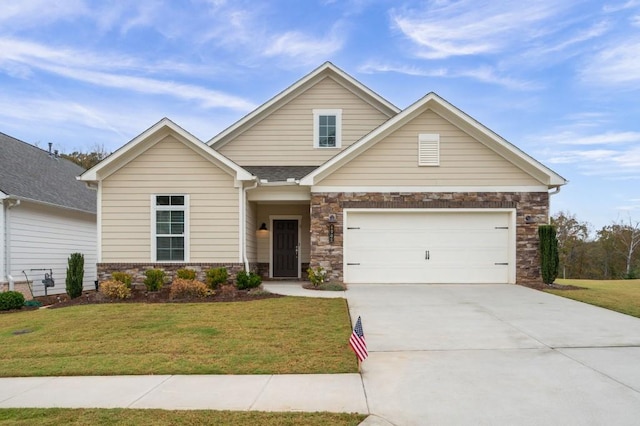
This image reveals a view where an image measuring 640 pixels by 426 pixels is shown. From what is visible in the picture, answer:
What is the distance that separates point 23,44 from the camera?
61.9ft

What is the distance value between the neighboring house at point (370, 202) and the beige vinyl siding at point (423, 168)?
3 cm

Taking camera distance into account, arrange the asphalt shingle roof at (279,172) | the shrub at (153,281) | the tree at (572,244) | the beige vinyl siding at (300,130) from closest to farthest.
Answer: the shrub at (153,281) < the asphalt shingle roof at (279,172) < the beige vinyl siding at (300,130) < the tree at (572,244)

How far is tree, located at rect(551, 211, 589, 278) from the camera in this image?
38094 millimetres

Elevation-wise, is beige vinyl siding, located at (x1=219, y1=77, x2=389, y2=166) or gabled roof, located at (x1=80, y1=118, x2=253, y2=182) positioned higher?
beige vinyl siding, located at (x1=219, y1=77, x2=389, y2=166)

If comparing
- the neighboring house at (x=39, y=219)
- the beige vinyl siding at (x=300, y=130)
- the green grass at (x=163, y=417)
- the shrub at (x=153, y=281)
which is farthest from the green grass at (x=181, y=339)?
the beige vinyl siding at (x=300, y=130)

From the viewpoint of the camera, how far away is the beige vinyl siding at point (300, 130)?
52.2 ft

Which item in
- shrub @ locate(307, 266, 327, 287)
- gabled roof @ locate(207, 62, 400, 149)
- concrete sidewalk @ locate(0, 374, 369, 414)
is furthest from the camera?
gabled roof @ locate(207, 62, 400, 149)

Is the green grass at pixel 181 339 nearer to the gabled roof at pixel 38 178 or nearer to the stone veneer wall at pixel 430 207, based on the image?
the stone veneer wall at pixel 430 207

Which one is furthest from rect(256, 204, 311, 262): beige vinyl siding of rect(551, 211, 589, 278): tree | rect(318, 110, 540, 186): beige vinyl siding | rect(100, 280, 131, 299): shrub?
rect(551, 211, 589, 278): tree

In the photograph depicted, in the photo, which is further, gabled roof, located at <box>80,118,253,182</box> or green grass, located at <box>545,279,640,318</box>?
gabled roof, located at <box>80,118,253,182</box>

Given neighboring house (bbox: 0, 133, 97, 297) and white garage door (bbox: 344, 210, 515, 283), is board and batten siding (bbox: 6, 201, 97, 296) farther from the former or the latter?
white garage door (bbox: 344, 210, 515, 283)

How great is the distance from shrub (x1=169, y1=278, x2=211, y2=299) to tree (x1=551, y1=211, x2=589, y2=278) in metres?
34.1

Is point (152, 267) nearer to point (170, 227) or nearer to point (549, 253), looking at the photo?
point (170, 227)

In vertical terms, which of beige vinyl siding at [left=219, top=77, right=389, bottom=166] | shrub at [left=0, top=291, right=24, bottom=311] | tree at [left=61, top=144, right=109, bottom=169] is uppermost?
tree at [left=61, top=144, right=109, bottom=169]
